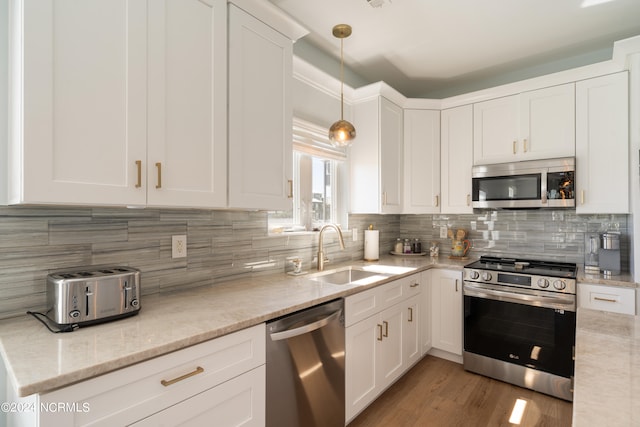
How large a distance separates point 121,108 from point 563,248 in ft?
11.2

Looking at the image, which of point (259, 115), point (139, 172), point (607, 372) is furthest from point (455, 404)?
point (139, 172)

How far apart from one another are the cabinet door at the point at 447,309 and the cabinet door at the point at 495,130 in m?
1.12

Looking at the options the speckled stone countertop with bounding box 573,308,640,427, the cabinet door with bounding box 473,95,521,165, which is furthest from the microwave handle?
the speckled stone countertop with bounding box 573,308,640,427

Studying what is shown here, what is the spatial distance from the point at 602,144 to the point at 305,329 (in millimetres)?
2644

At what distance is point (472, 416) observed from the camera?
2.16 metres

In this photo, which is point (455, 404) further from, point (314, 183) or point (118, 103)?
point (118, 103)

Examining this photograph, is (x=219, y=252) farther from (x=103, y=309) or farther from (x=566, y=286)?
(x=566, y=286)

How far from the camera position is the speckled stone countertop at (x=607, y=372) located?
2.09 feet

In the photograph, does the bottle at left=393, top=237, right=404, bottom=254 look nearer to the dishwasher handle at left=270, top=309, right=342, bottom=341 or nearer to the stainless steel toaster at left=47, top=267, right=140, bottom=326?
the dishwasher handle at left=270, top=309, right=342, bottom=341

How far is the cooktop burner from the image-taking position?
2442 millimetres

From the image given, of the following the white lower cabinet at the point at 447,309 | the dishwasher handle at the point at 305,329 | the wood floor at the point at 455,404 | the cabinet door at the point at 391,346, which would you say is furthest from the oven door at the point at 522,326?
the dishwasher handle at the point at 305,329

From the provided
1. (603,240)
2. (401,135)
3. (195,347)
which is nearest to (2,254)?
(195,347)

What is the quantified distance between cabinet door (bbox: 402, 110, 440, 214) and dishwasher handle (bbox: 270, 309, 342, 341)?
1.77 meters

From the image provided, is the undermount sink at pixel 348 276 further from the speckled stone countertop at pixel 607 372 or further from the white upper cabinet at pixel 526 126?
the white upper cabinet at pixel 526 126
